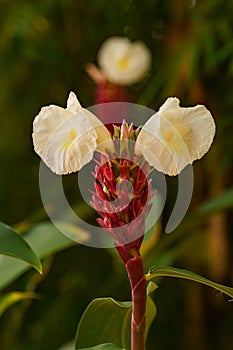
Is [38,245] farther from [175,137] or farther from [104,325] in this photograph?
[175,137]

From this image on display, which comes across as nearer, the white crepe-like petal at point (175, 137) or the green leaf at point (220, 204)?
the white crepe-like petal at point (175, 137)

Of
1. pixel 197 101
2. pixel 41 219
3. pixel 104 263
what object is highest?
pixel 197 101

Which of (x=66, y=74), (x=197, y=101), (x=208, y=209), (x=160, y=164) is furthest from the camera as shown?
(x=66, y=74)

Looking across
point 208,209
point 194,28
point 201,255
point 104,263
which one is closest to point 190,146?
point 208,209

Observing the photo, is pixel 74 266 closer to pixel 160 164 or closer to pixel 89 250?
pixel 89 250

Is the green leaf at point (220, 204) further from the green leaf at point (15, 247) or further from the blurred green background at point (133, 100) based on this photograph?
the green leaf at point (15, 247)

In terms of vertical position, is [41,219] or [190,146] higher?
[190,146]

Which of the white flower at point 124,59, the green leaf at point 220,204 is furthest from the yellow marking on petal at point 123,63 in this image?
the green leaf at point 220,204
